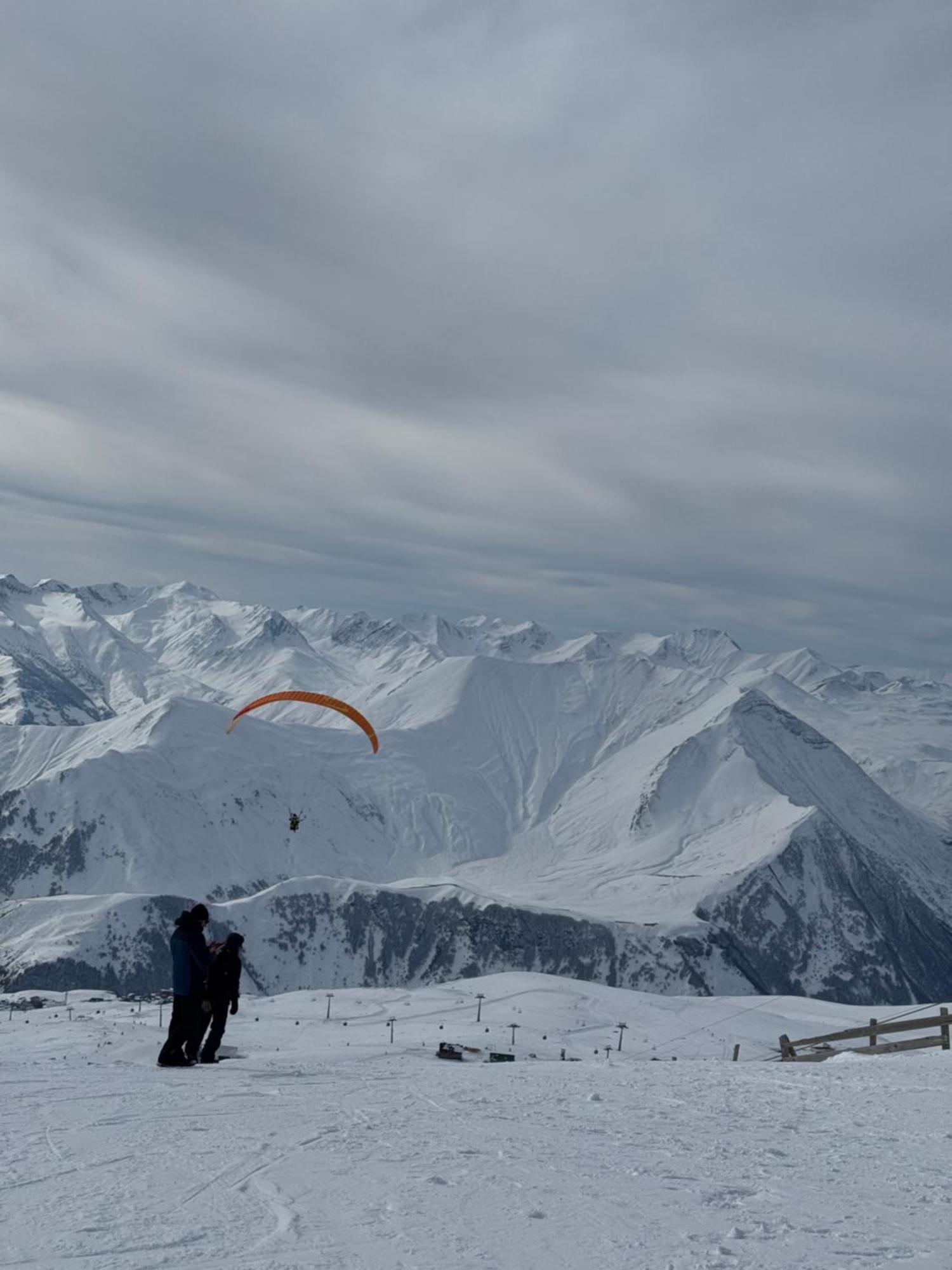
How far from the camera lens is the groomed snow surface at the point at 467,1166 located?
709cm

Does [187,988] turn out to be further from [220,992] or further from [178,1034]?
[220,992]

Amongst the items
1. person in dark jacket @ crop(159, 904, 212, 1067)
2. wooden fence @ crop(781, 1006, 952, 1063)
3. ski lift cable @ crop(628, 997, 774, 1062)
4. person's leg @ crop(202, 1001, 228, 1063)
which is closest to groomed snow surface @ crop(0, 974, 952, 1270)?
person's leg @ crop(202, 1001, 228, 1063)

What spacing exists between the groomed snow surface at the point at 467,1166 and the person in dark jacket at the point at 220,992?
1.69ft

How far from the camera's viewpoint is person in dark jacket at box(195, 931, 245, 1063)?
673 inches

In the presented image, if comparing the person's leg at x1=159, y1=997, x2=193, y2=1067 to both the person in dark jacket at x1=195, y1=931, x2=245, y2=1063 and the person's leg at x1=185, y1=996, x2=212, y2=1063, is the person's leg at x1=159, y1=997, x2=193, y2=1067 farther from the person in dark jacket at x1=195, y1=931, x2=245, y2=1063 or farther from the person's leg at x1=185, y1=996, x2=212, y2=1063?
the person in dark jacket at x1=195, y1=931, x2=245, y2=1063

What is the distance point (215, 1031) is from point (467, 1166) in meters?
9.20

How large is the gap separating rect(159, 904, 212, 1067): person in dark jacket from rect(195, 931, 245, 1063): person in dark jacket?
12.4 inches

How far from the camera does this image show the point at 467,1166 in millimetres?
9289

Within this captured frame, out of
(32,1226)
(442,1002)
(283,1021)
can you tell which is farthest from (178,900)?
(32,1226)

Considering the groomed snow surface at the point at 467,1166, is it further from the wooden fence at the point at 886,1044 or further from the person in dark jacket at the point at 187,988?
the wooden fence at the point at 886,1044

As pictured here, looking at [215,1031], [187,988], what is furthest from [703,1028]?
[187,988]

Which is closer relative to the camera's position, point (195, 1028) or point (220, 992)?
point (195, 1028)

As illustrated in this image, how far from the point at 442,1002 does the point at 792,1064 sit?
196 ft

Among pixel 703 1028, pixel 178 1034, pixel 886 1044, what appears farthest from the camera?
pixel 703 1028
